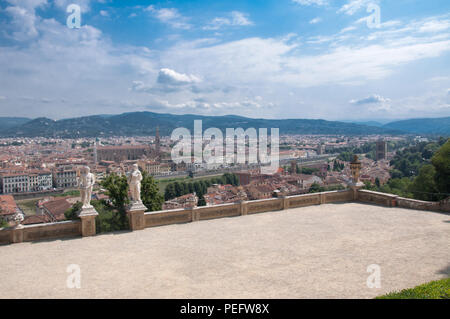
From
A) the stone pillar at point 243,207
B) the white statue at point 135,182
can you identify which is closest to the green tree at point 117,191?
the white statue at point 135,182

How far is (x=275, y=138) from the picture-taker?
585 feet

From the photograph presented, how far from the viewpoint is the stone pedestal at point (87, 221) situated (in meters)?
8.68

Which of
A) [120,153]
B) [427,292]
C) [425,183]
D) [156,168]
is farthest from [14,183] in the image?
[427,292]

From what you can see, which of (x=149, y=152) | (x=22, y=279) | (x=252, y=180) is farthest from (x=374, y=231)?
(x=149, y=152)

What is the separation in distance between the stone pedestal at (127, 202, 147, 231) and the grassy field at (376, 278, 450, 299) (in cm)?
650

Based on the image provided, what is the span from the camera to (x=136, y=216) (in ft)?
30.8

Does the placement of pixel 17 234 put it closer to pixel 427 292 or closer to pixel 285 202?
pixel 285 202

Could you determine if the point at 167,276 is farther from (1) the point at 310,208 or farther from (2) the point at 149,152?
(2) the point at 149,152

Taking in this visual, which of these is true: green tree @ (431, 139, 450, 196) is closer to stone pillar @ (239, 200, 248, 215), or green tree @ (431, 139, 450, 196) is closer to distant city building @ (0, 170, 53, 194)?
stone pillar @ (239, 200, 248, 215)

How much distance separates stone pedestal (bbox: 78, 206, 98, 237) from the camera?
28.5 feet

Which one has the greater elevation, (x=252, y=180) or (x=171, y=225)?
(x=171, y=225)

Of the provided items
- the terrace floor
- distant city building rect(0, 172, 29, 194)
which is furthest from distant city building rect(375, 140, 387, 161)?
the terrace floor

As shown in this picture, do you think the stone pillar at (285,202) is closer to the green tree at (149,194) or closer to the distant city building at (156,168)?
the green tree at (149,194)
